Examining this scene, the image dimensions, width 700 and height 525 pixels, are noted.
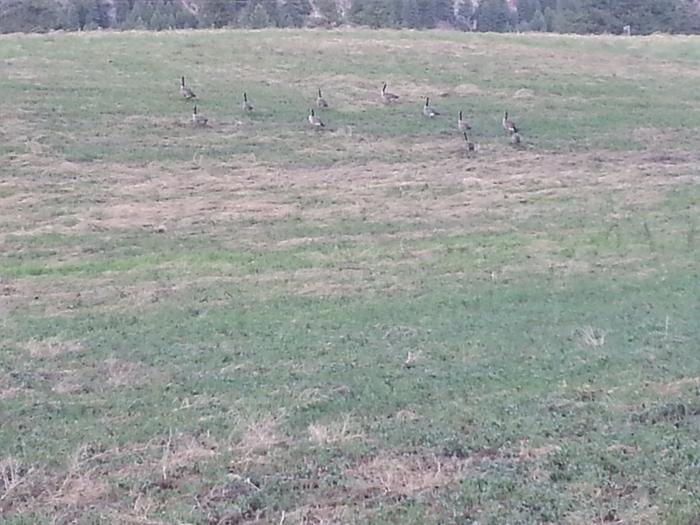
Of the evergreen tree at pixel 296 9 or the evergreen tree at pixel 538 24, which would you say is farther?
the evergreen tree at pixel 296 9

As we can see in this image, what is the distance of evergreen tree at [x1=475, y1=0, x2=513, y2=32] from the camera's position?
92.2 m

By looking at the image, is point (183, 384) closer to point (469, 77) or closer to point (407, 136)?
point (407, 136)

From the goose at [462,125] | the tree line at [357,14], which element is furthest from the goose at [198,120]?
the tree line at [357,14]

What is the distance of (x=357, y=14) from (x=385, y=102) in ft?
148

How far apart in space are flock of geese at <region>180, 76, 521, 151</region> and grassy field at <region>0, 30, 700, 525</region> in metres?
0.49

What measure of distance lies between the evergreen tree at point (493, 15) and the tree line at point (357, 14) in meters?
0.09

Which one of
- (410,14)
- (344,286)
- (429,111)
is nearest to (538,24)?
(410,14)

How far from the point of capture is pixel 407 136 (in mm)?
37906

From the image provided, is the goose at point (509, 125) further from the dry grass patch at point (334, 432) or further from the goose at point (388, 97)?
the dry grass patch at point (334, 432)

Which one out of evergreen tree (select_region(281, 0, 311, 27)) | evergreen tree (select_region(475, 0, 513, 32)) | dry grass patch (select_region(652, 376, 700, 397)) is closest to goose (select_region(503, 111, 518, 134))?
dry grass patch (select_region(652, 376, 700, 397))

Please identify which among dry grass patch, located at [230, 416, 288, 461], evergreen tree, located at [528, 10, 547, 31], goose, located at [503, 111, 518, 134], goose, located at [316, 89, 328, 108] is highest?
evergreen tree, located at [528, 10, 547, 31]

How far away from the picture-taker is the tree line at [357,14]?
71.5m

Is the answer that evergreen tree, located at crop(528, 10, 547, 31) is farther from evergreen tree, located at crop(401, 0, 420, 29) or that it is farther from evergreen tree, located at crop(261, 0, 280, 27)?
evergreen tree, located at crop(261, 0, 280, 27)

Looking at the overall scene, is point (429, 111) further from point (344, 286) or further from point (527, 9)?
point (527, 9)
